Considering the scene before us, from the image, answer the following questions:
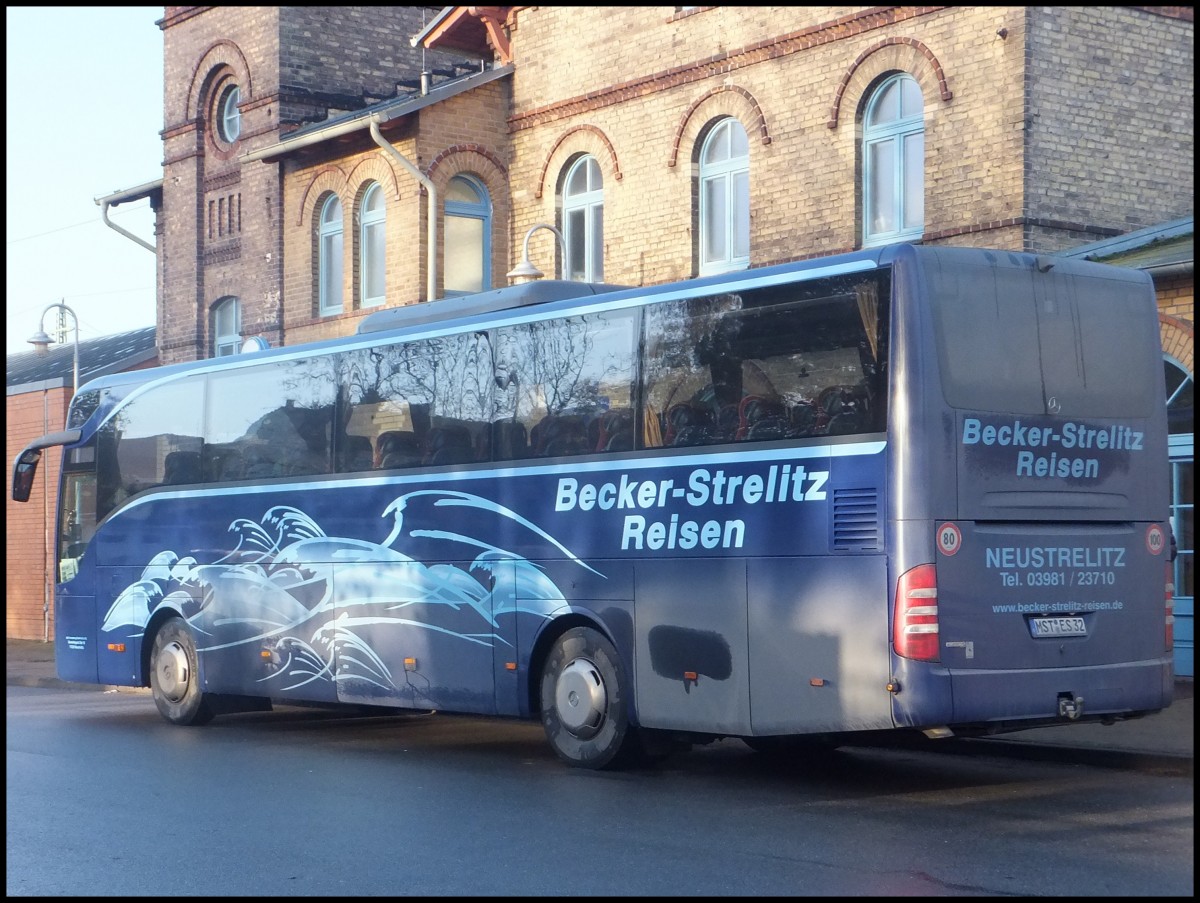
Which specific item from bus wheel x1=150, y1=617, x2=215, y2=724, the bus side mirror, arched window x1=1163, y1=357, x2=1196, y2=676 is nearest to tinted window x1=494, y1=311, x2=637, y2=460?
bus wheel x1=150, y1=617, x2=215, y2=724

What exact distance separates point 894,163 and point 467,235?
813 cm

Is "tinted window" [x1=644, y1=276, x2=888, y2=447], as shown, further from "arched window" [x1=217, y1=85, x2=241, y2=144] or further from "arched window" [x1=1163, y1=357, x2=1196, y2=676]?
"arched window" [x1=217, y1=85, x2=241, y2=144]

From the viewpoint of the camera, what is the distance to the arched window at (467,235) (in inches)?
1011

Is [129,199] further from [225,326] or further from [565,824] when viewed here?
[565,824]

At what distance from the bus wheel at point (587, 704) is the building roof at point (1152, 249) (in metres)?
6.77

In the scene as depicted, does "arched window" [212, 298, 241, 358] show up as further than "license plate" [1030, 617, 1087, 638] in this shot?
Yes

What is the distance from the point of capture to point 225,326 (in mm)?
31125

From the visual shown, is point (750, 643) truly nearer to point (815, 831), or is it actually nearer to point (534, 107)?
point (815, 831)

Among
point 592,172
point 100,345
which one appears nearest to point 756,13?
point 592,172

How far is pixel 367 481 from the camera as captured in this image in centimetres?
1389

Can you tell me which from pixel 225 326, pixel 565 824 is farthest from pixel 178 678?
pixel 225 326

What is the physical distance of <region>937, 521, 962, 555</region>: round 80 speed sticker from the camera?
9875mm

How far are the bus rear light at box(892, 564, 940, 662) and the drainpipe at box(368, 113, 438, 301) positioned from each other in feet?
50.5

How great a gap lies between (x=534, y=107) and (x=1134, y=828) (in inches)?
694
